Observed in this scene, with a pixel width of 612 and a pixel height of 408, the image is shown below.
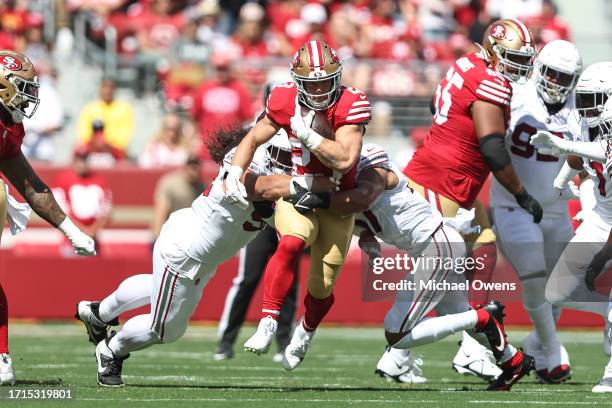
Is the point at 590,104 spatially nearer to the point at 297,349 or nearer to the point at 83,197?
the point at 297,349

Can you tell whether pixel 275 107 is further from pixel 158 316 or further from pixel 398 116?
pixel 398 116

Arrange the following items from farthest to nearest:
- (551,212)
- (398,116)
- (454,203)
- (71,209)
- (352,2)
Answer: (352,2)
(398,116)
(71,209)
(551,212)
(454,203)

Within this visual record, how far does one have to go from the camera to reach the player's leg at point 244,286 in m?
10.2

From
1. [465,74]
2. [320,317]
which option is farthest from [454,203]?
[320,317]

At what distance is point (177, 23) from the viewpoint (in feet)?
55.1

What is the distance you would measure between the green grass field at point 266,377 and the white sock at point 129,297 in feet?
1.48

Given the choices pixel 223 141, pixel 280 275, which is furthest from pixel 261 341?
pixel 223 141

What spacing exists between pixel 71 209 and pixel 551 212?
613 cm

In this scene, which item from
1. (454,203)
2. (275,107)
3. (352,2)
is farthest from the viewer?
(352,2)

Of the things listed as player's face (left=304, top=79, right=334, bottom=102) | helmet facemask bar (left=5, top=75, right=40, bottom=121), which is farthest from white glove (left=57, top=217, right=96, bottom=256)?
player's face (left=304, top=79, right=334, bottom=102)

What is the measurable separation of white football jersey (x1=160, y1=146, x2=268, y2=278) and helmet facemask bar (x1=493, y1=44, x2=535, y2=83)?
6.87 feet

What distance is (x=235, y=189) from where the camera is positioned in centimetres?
703

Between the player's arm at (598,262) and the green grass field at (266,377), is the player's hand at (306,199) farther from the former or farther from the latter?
the player's arm at (598,262)

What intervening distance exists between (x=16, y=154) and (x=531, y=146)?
3350mm
